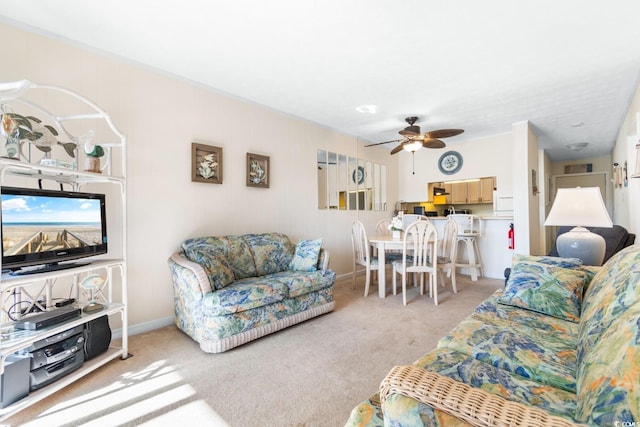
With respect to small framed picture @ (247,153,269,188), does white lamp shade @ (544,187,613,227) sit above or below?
below

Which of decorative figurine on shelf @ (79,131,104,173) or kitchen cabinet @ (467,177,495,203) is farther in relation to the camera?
kitchen cabinet @ (467,177,495,203)

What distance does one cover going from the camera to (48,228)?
1.88 metres

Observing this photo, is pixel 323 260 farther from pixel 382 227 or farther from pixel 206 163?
pixel 382 227

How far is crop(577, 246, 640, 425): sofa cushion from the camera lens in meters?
0.64

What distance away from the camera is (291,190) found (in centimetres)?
414

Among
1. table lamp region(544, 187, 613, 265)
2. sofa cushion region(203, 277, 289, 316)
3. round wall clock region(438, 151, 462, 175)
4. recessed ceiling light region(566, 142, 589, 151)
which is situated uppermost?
recessed ceiling light region(566, 142, 589, 151)

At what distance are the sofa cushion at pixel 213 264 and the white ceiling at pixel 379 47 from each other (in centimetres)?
175

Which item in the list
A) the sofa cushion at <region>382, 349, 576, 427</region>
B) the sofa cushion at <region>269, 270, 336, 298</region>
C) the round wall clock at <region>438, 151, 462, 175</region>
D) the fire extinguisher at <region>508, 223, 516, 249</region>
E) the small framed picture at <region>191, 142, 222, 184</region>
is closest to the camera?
the sofa cushion at <region>382, 349, 576, 427</region>

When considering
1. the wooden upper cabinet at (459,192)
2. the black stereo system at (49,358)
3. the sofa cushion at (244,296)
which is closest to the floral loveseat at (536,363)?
the sofa cushion at (244,296)

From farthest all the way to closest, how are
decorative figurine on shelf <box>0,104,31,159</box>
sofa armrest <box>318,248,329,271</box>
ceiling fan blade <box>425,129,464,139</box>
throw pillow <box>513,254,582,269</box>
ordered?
ceiling fan blade <box>425,129,464,139</box>
sofa armrest <box>318,248,329,271</box>
throw pillow <box>513,254,582,269</box>
decorative figurine on shelf <box>0,104,31,159</box>

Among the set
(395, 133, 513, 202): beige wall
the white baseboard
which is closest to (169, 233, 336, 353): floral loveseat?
the white baseboard

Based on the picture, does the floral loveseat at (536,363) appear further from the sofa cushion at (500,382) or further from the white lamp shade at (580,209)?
the white lamp shade at (580,209)

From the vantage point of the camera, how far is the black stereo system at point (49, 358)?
1590 millimetres

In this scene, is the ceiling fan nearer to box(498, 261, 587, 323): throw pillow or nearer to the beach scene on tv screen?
box(498, 261, 587, 323): throw pillow
